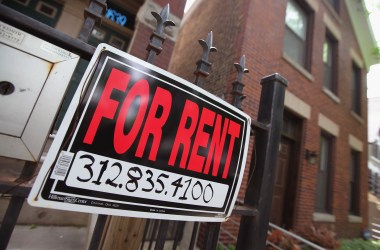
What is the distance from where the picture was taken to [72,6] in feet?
13.4

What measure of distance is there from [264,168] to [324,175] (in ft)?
21.4

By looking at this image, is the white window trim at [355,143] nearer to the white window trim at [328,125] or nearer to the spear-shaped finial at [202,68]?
the white window trim at [328,125]

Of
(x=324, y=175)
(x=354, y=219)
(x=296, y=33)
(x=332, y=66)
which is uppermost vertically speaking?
(x=332, y=66)

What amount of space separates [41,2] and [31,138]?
425 cm

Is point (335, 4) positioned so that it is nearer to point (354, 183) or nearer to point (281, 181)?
point (354, 183)

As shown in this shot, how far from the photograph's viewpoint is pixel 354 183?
27.0 ft

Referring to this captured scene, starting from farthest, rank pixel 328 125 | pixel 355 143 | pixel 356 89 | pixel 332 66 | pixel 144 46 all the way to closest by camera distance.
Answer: pixel 356 89
pixel 355 143
pixel 332 66
pixel 328 125
pixel 144 46

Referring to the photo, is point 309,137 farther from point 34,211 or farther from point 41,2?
point 41,2

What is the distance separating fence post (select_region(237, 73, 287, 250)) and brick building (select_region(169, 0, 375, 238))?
120 inches

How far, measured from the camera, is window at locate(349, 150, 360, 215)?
26.2 ft

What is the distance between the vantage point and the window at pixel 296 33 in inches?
245

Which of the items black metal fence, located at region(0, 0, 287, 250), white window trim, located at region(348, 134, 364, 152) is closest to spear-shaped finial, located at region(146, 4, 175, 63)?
black metal fence, located at region(0, 0, 287, 250)

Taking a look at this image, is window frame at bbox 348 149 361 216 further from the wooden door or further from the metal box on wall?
the metal box on wall

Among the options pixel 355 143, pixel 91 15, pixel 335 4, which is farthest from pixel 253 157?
pixel 335 4
